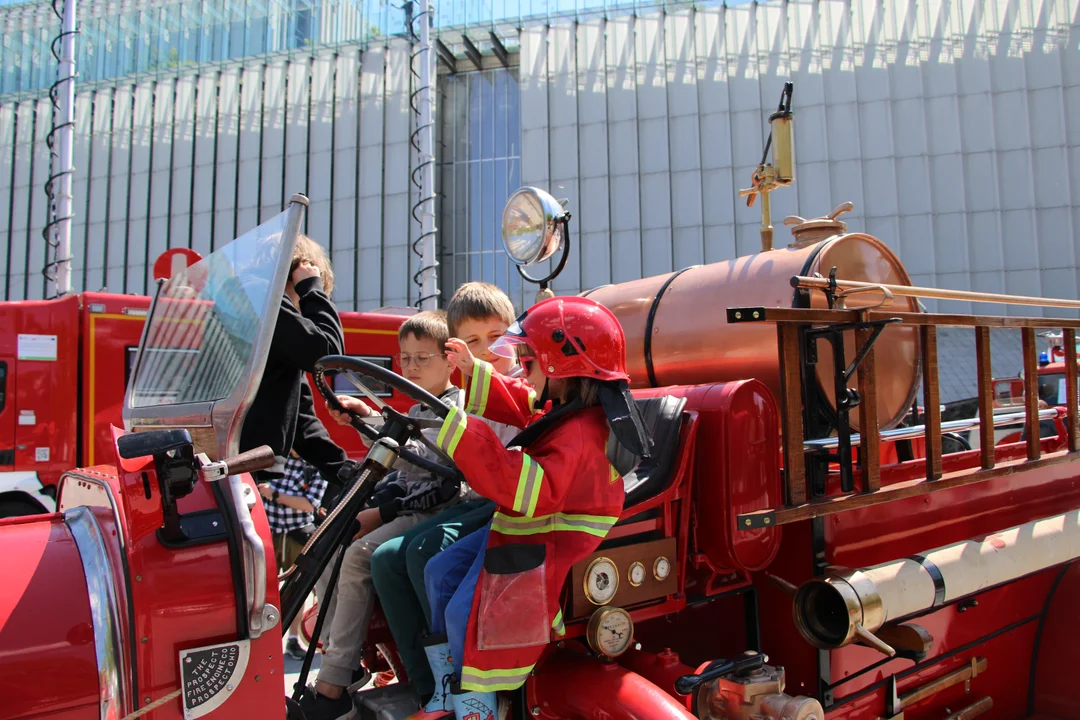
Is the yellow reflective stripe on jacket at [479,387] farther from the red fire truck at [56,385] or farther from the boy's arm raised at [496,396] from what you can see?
the red fire truck at [56,385]

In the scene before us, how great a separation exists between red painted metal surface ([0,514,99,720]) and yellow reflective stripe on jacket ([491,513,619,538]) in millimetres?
949

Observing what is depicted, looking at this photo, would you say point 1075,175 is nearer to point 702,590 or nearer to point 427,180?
point 427,180

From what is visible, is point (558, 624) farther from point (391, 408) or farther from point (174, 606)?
point (174, 606)

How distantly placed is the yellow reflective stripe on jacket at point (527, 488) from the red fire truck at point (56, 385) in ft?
22.8

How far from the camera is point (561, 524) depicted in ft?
6.57

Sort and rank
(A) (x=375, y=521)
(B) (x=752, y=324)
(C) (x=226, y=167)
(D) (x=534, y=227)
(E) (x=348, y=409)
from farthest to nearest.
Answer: (C) (x=226, y=167), (D) (x=534, y=227), (B) (x=752, y=324), (A) (x=375, y=521), (E) (x=348, y=409)

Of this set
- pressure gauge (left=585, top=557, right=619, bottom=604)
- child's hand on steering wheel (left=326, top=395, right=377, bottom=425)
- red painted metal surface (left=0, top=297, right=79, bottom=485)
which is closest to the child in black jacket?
child's hand on steering wheel (left=326, top=395, right=377, bottom=425)

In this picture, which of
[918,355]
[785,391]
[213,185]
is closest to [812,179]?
[213,185]

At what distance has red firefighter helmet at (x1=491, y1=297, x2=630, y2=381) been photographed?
202 centimetres

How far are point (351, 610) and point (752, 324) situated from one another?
1.77 meters

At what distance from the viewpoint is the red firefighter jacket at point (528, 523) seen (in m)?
1.83

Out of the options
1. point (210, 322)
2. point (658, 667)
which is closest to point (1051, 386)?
point (658, 667)

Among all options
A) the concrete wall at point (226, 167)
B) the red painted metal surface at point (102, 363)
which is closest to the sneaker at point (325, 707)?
the red painted metal surface at point (102, 363)

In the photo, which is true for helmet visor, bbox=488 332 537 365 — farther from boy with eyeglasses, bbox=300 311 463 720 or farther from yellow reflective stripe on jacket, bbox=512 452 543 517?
yellow reflective stripe on jacket, bbox=512 452 543 517
